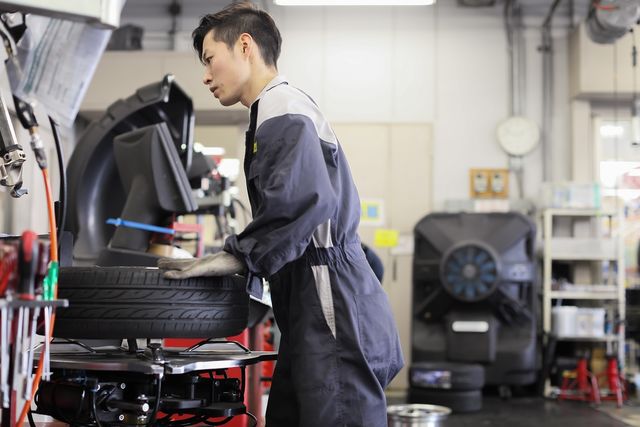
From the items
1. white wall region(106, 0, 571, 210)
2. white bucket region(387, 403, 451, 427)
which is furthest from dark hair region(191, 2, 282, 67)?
white wall region(106, 0, 571, 210)

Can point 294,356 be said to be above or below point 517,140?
below

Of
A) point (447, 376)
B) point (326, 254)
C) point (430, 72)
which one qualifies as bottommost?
point (447, 376)

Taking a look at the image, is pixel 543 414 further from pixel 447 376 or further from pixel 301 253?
pixel 301 253

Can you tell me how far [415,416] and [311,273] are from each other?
2.54 m

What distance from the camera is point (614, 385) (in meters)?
5.89

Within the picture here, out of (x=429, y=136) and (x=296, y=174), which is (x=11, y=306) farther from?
(x=429, y=136)

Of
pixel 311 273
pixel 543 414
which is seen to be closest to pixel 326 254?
pixel 311 273

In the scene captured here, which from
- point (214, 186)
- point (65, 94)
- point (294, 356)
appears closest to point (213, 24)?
point (65, 94)

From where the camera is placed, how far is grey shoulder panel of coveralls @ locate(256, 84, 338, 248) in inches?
60.4

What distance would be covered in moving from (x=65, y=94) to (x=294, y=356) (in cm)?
73

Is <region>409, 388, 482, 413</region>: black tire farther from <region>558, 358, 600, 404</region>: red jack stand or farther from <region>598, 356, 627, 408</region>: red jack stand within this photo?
<region>598, 356, 627, 408</region>: red jack stand

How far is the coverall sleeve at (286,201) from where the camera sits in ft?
4.63

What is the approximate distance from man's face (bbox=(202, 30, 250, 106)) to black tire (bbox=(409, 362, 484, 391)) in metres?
4.06

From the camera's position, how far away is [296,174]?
143 cm
